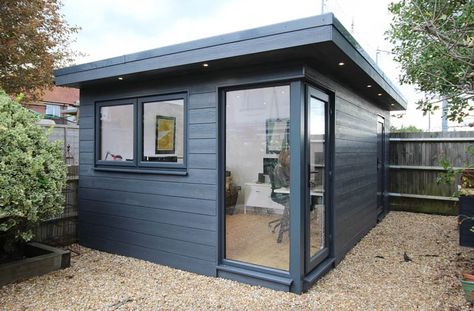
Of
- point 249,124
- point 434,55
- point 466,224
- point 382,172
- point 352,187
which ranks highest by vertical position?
point 434,55

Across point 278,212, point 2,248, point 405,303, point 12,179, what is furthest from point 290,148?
point 2,248

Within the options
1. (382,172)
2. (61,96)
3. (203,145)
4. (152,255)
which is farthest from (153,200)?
(61,96)

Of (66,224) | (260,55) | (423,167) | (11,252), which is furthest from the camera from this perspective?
(423,167)

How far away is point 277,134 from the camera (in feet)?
10.5

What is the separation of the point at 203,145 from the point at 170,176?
1.91 ft

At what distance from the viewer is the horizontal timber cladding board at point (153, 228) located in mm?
3566

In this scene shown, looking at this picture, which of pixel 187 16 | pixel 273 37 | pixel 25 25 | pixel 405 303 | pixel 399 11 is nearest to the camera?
pixel 273 37

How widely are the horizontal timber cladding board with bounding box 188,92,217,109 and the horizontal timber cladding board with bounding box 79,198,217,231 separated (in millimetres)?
1162

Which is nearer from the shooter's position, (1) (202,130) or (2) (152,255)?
(1) (202,130)

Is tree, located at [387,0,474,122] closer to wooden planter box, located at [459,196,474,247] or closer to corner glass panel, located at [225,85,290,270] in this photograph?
wooden planter box, located at [459,196,474,247]

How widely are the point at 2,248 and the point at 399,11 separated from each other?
547 centimetres

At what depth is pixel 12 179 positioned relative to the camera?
2.99 metres

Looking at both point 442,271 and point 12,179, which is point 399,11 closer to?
point 442,271

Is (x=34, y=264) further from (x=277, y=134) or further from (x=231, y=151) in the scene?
(x=277, y=134)
